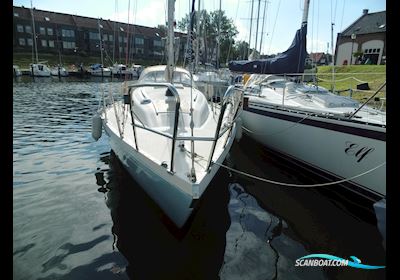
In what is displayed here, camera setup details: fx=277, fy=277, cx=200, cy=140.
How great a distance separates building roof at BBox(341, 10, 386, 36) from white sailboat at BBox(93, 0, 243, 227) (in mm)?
38461

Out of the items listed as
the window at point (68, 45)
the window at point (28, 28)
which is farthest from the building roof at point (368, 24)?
the window at point (28, 28)

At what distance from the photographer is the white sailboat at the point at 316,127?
525 centimetres

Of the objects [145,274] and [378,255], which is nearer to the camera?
[145,274]

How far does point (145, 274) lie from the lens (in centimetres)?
355

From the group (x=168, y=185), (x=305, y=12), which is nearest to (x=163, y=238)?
(x=168, y=185)

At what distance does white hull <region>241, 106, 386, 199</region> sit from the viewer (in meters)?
5.15

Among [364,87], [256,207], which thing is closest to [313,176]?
[256,207]

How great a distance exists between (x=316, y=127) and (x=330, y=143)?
0.52 meters

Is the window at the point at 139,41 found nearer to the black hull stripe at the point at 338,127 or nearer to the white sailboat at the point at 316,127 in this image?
the white sailboat at the point at 316,127

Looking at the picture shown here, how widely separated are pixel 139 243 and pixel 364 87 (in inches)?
520

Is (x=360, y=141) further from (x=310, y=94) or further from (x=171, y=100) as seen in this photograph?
(x=171, y=100)

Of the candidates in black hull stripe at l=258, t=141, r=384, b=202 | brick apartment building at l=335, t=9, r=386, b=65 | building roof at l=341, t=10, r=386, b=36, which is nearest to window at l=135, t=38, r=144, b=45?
brick apartment building at l=335, t=9, r=386, b=65

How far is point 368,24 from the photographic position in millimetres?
37438
